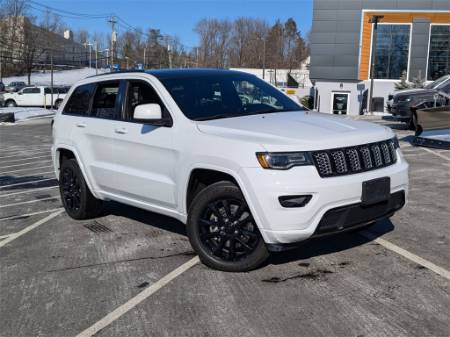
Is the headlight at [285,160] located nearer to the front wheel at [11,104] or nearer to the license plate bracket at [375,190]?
the license plate bracket at [375,190]

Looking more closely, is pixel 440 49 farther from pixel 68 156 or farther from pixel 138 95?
pixel 138 95

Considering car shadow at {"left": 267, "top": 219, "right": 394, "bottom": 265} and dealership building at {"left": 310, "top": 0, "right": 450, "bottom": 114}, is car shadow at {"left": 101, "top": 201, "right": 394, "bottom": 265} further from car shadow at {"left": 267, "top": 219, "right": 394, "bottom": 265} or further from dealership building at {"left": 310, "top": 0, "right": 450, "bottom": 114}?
dealership building at {"left": 310, "top": 0, "right": 450, "bottom": 114}

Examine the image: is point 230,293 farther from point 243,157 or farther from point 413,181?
point 413,181

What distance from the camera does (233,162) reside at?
4105 mm

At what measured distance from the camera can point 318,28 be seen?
41469 mm

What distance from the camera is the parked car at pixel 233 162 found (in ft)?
12.9

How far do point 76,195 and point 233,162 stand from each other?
2847 millimetres

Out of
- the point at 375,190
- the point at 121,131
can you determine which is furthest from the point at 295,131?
the point at 121,131

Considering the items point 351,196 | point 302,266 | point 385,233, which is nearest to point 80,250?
point 302,266

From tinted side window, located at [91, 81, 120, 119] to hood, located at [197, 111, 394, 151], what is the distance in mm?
1422

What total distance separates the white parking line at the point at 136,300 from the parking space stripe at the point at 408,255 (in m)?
1.83

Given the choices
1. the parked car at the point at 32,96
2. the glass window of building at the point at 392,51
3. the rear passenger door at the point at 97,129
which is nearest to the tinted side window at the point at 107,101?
the rear passenger door at the point at 97,129

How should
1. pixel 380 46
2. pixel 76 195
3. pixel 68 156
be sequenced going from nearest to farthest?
pixel 76 195 < pixel 68 156 < pixel 380 46

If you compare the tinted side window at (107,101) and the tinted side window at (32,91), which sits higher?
the tinted side window at (107,101)
